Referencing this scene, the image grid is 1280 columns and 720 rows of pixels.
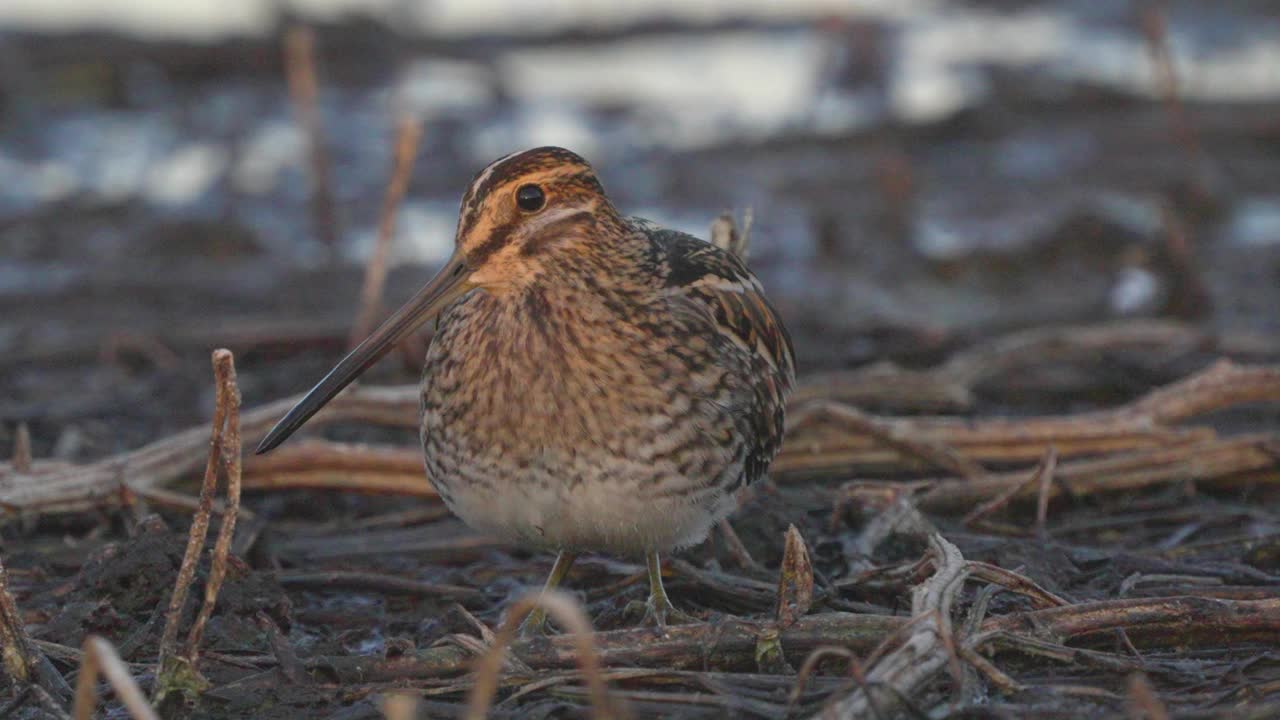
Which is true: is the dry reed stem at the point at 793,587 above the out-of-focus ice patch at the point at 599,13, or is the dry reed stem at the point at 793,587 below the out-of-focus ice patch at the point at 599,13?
below

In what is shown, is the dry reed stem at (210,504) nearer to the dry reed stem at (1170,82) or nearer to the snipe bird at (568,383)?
the snipe bird at (568,383)

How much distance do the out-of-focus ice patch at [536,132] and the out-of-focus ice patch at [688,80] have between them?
23 cm

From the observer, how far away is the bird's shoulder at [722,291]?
4.47 meters

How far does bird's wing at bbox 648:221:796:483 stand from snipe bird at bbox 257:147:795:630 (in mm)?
23

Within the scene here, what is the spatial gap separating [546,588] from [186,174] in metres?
6.28

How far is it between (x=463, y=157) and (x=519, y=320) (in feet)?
20.2

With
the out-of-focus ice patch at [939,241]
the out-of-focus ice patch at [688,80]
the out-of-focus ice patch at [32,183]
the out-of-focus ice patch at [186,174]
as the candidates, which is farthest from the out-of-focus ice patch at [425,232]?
the out-of-focus ice patch at [939,241]

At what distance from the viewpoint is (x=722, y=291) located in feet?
15.0

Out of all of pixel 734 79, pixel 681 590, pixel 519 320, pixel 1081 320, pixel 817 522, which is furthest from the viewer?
pixel 734 79

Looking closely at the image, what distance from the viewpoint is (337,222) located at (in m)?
8.84

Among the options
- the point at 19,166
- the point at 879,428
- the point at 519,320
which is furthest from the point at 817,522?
the point at 19,166

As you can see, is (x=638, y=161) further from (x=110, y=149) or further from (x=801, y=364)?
(x=801, y=364)

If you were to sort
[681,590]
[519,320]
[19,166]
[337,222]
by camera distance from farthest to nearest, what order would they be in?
[19,166] < [337,222] < [681,590] < [519,320]

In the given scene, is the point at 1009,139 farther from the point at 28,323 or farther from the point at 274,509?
the point at 274,509
